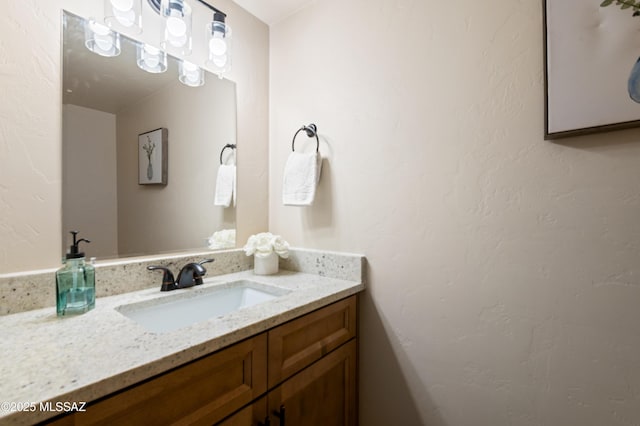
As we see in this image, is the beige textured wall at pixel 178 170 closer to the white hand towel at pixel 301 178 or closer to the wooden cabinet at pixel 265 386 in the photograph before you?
the white hand towel at pixel 301 178

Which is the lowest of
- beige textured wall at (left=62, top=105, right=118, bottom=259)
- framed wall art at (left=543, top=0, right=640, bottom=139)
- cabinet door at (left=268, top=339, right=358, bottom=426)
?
cabinet door at (left=268, top=339, right=358, bottom=426)

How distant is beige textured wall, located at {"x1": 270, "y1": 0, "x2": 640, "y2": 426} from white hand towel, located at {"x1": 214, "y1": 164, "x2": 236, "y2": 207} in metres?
0.41

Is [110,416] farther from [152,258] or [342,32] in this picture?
[342,32]

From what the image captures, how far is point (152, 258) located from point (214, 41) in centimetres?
94

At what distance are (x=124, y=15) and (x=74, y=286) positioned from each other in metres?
0.91

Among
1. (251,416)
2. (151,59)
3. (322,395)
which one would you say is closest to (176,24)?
(151,59)

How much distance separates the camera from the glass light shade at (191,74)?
1232mm

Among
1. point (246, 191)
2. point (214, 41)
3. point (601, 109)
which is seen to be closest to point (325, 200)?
point (246, 191)

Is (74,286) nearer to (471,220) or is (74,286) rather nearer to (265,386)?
(265,386)

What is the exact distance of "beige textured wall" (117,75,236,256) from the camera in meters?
1.10

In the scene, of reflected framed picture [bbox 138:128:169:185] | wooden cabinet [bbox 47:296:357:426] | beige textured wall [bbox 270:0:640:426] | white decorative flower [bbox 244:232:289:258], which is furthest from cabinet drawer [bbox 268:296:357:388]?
reflected framed picture [bbox 138:128:169:185]

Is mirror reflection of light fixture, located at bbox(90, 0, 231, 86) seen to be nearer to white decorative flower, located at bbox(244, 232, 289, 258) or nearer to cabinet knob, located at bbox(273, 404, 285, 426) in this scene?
white decorative flower, located at bbox(244, 232, 289, 258)

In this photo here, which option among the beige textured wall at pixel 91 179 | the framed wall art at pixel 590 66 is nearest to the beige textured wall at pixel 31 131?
the beige textured wall at pixel 91 179

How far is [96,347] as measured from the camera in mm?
627
